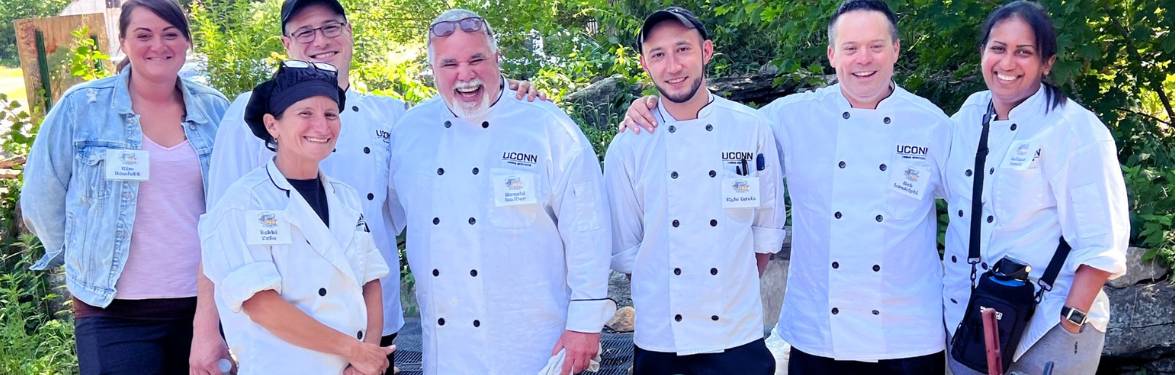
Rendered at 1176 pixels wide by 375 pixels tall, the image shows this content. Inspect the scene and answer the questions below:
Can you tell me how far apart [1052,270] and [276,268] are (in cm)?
224

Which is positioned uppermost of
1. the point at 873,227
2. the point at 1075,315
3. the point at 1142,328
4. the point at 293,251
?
the point at 293,251

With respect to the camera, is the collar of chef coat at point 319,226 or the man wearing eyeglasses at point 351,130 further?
the man wearing eyeglasses at point 351,130

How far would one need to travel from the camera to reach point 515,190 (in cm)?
299

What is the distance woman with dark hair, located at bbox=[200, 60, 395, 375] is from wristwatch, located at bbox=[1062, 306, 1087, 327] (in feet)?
6.57

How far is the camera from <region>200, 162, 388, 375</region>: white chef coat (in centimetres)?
254

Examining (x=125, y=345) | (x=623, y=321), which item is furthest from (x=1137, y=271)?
(x=125, y=345)

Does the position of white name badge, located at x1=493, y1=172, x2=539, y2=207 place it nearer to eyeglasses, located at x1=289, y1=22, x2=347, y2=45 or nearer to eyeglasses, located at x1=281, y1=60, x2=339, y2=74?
eyeglasses, located at x1=281, y1=60, x2=339, y2=74

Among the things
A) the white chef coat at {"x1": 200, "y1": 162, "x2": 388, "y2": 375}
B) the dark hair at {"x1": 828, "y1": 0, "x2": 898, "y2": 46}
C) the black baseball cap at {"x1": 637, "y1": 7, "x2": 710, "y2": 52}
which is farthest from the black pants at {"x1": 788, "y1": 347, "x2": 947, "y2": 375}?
the white chef coat at {"x1": 200, "y1": 162, "x2": 388, "y2": 375}

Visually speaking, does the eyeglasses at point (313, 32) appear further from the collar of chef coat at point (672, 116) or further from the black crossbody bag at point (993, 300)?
the black crossbody bag at point (993, 300)

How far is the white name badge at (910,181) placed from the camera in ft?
10.0

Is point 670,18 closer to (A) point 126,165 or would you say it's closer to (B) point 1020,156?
(B) point 1020,156

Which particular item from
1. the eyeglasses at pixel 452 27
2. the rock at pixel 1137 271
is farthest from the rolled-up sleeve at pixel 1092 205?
the rock at pixel 1137 271

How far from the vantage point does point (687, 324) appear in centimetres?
307

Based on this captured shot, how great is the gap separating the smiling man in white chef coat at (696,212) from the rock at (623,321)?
2010mm
